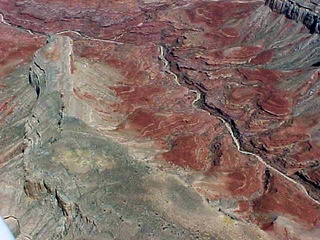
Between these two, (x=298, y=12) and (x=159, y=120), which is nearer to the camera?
(x=159, y=120)

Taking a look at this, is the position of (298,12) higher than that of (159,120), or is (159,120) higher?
(298,12)

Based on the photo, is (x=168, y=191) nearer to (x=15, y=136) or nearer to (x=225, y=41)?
(x=15, y=136)

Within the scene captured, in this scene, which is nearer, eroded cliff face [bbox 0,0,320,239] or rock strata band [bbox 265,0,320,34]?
eroded cliff face [bbox 0,0,320,239]

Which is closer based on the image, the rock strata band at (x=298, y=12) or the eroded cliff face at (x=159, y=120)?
the eroded cliff face at (x=159, y=120)
